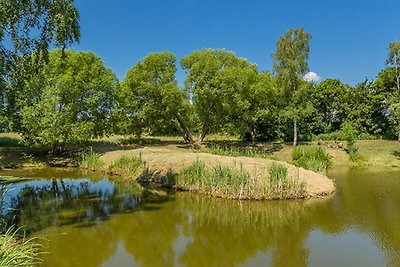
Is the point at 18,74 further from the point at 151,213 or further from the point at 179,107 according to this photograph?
the point at 179,107

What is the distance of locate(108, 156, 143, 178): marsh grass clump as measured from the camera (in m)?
21.3

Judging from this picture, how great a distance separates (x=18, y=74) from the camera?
415 inches

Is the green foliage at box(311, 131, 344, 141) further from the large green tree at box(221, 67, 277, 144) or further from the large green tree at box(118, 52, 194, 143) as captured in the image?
the large green tree at box(118, 52, 194, 143)

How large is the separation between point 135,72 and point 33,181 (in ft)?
51.8

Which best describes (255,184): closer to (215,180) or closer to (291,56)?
(215,180)

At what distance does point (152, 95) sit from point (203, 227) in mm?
22377

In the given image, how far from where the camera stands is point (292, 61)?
29.8m

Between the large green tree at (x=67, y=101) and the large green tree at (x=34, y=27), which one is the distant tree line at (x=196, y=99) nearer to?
the large green tree at (x=67, y=101)

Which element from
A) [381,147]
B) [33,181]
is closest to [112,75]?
[33,181]

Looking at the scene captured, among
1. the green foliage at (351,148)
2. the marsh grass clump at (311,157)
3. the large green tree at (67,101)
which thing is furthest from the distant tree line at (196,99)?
the marsh grass clump at (311,157)

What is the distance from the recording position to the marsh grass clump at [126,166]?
69.9ft

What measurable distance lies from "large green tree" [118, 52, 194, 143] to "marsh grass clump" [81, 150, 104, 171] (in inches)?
271

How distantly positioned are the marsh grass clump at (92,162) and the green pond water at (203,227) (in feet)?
17.5

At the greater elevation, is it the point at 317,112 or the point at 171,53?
the point at 171,53
